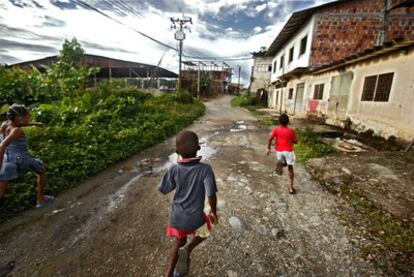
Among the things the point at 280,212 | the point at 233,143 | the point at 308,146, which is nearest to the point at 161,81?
the point at 233,143

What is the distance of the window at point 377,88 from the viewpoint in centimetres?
583

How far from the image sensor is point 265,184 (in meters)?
3.52

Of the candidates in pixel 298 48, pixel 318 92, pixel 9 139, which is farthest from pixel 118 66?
pixel 9 139

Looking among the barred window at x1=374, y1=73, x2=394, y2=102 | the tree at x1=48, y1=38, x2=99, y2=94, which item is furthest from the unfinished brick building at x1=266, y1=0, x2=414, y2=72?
A: the tree at x1=48, y1=38, x2=99, y2=94

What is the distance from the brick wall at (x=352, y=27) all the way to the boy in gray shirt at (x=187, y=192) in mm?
12067

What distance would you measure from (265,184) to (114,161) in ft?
11.7

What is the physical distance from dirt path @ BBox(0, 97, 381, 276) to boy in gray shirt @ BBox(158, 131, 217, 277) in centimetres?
37

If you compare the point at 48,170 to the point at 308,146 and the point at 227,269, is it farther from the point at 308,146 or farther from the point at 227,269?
the point at 308,146

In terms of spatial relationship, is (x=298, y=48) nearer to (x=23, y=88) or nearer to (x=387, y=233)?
(x=387, y=233)

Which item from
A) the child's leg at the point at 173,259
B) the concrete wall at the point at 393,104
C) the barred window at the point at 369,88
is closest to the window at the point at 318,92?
the concrete wall at the point at 393,104

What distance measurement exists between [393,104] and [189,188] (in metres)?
7.19

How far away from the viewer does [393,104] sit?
18.2ft

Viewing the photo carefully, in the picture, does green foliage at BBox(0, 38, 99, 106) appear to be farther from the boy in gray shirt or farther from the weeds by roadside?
the weeds by roadside

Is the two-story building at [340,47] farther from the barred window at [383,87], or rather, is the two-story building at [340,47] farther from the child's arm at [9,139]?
the child's arm at [9,139]
